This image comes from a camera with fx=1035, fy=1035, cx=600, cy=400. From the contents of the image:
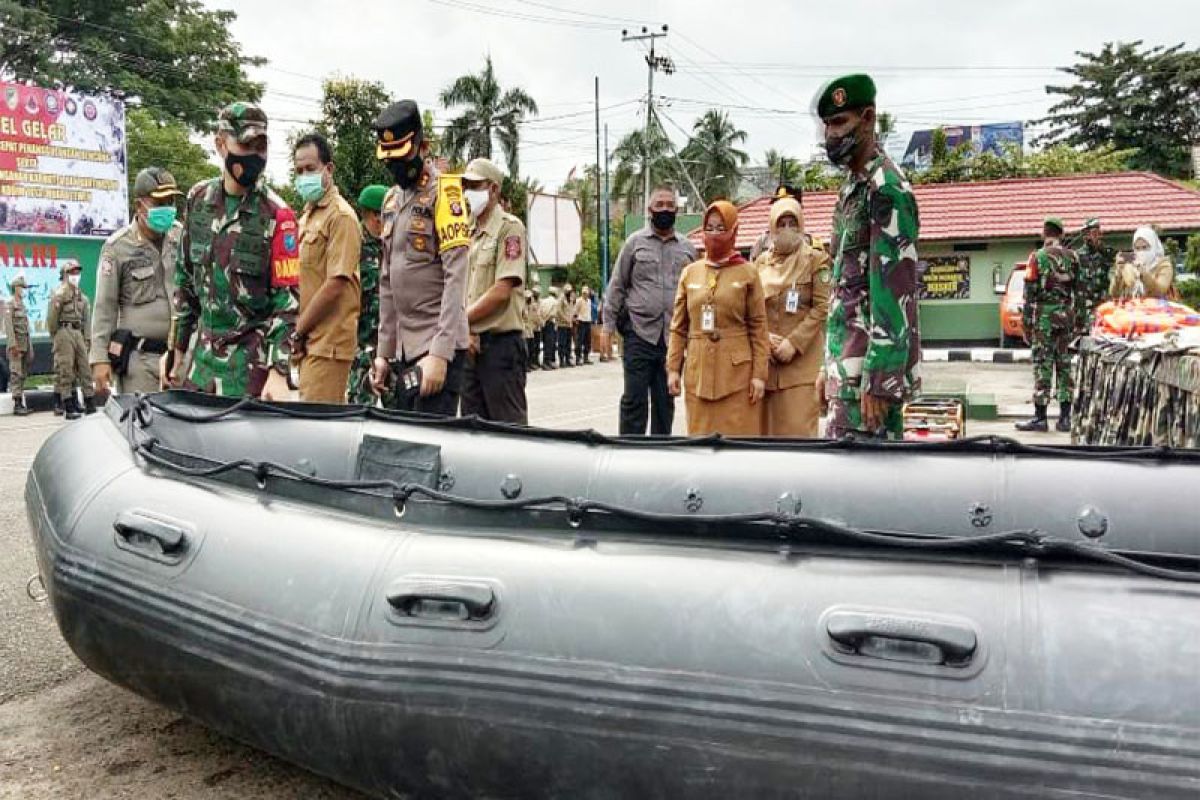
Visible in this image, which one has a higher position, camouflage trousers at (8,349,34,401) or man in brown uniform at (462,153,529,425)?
man in brown uniform at (462,153,529,425)

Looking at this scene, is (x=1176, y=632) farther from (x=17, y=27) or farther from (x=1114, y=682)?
(x=17, y=27)

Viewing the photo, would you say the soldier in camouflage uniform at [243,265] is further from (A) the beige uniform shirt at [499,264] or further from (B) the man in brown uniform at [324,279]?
(A) the beige uniform shirt at [499,264]

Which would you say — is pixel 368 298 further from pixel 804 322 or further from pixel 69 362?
pixel 69 362

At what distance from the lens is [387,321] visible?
432 centimetres

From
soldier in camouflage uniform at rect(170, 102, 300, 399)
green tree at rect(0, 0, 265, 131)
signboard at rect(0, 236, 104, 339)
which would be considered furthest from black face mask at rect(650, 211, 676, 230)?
green tree at rect(0, 0, 265, 131)

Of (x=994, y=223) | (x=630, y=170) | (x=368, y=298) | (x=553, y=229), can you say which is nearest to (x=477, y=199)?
(x=368, y=298)

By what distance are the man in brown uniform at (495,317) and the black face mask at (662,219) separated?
972 millimetres

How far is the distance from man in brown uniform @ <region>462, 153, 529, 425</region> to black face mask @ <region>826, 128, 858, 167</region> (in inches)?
69.9

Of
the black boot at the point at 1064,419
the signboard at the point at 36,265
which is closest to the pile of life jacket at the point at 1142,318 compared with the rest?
the black boot at the point at 1064,419

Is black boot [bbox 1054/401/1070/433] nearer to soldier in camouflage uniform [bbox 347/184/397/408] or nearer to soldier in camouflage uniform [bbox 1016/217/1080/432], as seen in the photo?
soldier in camouflage uniform [bbox 1016/217/1080/432]

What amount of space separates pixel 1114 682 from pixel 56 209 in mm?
17651

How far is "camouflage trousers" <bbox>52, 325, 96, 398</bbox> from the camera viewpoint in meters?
11.5

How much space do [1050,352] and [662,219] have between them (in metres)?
4.51

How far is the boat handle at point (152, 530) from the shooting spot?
2.55 metres
